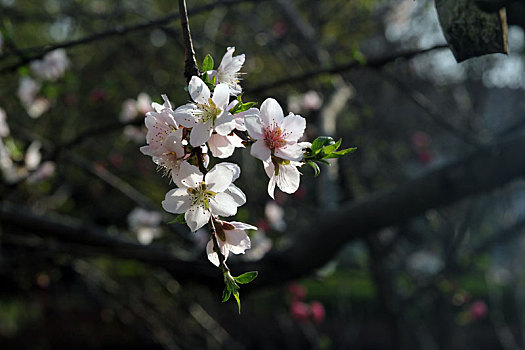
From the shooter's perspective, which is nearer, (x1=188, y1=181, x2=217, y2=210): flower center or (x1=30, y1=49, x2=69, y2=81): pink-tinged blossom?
(x1=188, y1=181, x2=217, y2=210): flower center

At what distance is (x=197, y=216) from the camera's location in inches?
37.2

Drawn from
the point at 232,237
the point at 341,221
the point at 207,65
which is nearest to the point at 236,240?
the point at 232,237

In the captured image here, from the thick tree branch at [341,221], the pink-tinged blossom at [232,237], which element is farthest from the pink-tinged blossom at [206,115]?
the thick tree branch at [341,221]

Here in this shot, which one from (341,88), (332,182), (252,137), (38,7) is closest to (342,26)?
(341,88)

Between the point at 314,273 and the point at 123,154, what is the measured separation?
11.0ft

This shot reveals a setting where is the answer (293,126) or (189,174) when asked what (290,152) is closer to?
(293,126)

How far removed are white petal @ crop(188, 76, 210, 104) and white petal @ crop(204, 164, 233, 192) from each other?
118mm

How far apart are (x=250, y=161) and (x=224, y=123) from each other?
3.09 metres

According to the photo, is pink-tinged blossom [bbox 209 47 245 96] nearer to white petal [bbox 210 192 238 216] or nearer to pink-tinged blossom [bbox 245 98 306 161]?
pink-tinged blossom [bbox 245 98 306 161]

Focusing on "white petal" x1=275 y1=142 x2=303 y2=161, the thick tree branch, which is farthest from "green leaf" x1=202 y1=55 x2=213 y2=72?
the thick tree branch

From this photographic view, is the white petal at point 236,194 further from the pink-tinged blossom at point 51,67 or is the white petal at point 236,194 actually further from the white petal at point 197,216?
the pink-tinged blossom at point 51,67

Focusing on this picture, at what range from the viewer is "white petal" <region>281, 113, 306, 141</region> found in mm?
935

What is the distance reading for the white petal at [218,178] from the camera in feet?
2.86

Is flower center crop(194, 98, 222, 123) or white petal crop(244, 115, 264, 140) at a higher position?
flower center crop(194, 98, 222, 123)
